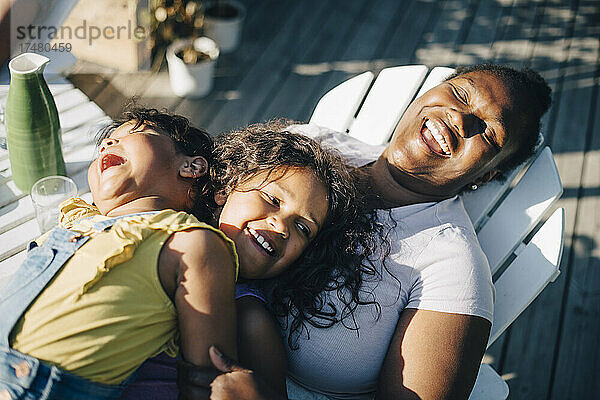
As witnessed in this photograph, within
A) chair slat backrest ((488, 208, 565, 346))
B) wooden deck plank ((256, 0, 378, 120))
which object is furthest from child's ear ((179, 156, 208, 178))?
wooden deck plank ((256, 0, 378, 120))

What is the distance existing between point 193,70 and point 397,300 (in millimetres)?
2275

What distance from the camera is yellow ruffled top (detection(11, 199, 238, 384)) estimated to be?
1.23 meters

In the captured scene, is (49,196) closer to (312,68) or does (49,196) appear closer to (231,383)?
(231,383)

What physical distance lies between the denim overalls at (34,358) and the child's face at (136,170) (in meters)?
0.16

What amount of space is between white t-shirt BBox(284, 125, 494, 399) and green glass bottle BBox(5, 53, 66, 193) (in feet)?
3.19

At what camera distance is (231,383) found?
1.28 meters

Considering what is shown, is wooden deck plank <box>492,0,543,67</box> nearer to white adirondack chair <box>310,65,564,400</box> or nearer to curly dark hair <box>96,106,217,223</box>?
white adirondack chair <box>310,65,564,400</box>

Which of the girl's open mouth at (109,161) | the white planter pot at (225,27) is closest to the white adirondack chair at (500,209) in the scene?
the girl's open mouth at (109,161)

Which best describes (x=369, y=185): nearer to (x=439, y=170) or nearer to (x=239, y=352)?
(x=439, y=170)

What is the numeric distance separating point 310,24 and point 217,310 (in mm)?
3267

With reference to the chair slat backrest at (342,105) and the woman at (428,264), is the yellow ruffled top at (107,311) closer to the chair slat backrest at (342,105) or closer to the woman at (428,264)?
the woman at (428,264)

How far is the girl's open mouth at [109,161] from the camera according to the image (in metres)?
1.56

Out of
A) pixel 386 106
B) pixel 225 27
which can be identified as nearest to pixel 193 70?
pixel 225 27

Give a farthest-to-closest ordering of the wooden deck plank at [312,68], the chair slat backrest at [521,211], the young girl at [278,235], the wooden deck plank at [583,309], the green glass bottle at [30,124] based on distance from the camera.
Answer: the wooden deck plank at [312,68] → the wooden deck plank at [583,309] → the chair slat backrest at [521,211] → the green glass bottle at [30,124] → the young girl at [278,235]
